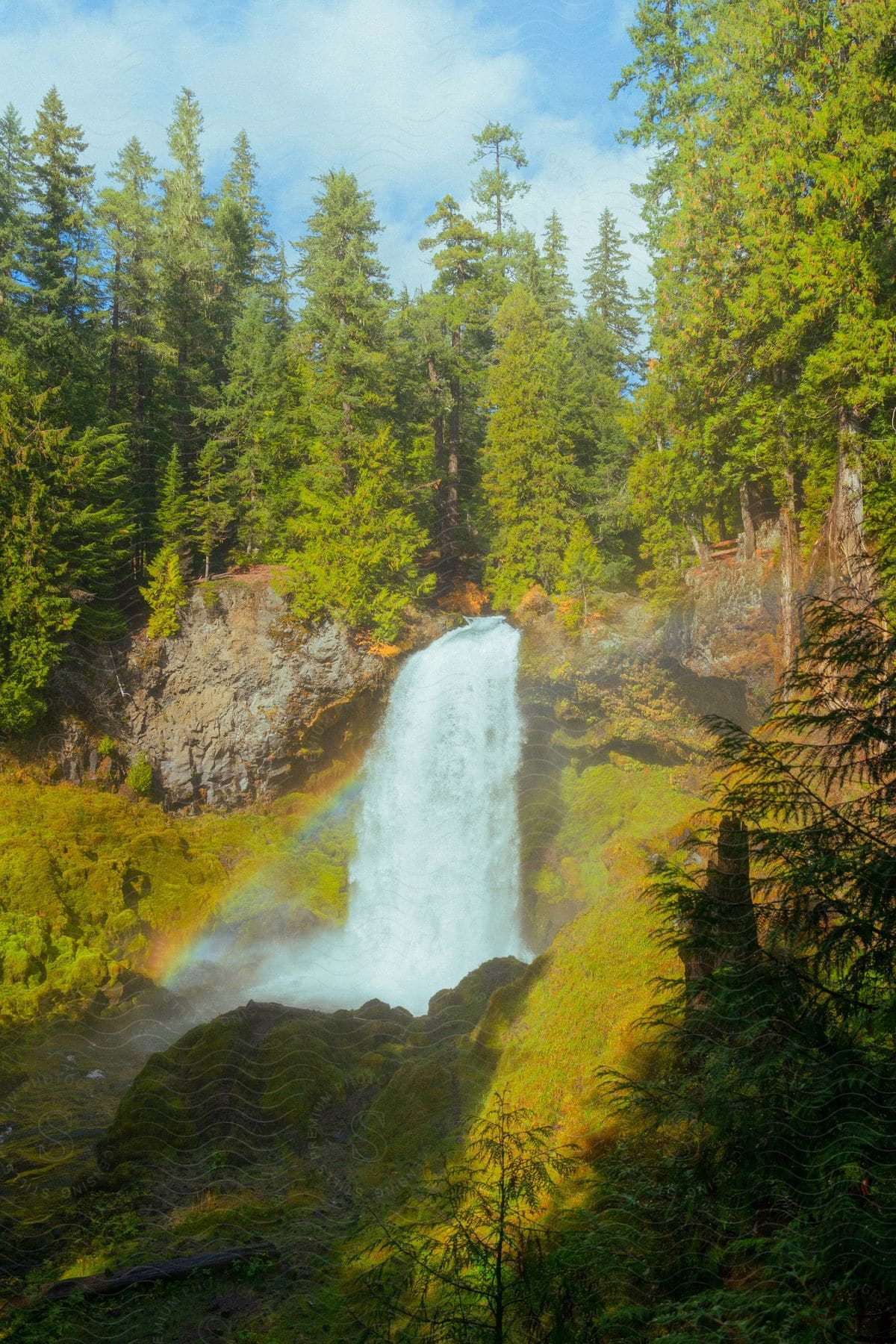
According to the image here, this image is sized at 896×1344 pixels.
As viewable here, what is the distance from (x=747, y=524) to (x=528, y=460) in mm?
8805

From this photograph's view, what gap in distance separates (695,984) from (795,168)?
16834 millimetres

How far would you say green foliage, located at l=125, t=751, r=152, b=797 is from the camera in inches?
871

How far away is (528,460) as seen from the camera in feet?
84.1

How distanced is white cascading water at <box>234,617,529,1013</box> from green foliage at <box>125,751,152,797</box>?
5954 millimetres

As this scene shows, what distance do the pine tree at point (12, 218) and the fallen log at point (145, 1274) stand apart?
74.4ft

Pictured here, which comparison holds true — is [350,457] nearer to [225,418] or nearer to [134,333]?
[225,418]

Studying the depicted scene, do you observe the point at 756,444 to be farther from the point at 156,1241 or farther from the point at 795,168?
the point at 156,1241

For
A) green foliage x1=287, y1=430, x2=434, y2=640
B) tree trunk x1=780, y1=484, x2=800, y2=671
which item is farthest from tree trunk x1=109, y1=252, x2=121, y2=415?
tree trunk x1=780, y1=484, x2=800, y2=671

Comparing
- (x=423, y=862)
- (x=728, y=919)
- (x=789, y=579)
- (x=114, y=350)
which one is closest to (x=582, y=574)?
(x=789, y=579)

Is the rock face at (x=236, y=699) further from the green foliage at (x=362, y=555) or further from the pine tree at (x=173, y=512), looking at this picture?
the pine tree at (x=173, y=512)

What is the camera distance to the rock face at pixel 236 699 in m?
23.0

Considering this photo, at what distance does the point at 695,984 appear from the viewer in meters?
4.43

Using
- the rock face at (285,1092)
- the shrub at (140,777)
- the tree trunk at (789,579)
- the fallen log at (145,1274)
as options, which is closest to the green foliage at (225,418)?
the shrub at (140,777)

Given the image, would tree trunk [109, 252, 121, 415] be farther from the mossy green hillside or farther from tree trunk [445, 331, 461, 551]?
the mossy green hillside
